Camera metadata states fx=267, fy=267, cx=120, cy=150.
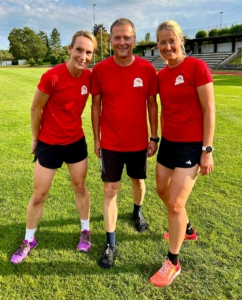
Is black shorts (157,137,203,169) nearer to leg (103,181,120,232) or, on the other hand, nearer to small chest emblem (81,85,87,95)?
leg (103,181,120,232)

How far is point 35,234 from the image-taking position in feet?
10.3

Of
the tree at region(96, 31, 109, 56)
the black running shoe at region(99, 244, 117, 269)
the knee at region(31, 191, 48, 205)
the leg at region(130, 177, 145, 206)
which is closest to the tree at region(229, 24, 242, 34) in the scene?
the tree at region(96, 31, 109, 56)

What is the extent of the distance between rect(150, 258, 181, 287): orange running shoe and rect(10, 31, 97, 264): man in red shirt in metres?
0.82

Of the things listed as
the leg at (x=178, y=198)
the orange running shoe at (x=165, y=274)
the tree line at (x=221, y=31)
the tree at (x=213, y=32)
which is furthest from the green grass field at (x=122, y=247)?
the tree at (x=213, y=32)

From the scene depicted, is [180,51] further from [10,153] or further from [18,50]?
[18,50]

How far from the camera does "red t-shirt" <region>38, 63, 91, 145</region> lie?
2492 millimetres

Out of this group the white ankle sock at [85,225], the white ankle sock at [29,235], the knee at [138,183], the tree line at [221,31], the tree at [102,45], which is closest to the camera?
the white ankle sock at [29,235]

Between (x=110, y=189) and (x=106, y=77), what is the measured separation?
1132 millimetres

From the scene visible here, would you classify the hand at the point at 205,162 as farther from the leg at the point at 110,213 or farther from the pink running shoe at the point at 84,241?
the pink running shoe at the point at 84,241

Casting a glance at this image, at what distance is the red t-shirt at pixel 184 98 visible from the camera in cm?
227

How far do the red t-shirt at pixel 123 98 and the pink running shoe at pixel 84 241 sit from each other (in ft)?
3.40

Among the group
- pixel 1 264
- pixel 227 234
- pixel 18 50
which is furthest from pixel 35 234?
pixel 18 50

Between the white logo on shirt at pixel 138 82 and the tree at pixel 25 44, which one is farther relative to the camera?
the tree at pixel 25 44

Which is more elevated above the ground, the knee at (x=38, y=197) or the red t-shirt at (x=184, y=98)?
the red t-shirt at (x=184, y=98)
